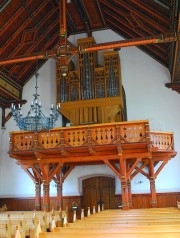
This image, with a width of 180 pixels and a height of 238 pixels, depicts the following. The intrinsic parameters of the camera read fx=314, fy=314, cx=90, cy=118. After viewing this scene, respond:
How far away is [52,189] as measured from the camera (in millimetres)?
15078

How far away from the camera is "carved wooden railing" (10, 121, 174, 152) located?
11.1 m

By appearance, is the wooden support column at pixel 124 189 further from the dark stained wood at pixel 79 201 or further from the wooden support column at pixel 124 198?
the dark stained wood at pixel 79 201

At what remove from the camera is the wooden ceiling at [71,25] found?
11969mm

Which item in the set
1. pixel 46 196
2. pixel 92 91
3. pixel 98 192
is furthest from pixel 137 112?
pixel 46 196

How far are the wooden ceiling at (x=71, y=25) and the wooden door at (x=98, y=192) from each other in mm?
5461

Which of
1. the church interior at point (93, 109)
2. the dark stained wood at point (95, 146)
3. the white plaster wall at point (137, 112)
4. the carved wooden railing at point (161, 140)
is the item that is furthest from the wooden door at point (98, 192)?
the carved wooden railing at point (161, 140)

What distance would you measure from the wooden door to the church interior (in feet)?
0.16

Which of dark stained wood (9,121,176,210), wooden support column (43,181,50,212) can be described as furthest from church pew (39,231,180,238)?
wooden support column (43,181,50,212)

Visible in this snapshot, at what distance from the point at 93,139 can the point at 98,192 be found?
471 cm

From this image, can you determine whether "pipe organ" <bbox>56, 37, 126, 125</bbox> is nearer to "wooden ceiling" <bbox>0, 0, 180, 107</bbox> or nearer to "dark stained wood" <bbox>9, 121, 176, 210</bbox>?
"wooden ceiling" <bbox>0, 0, 180, 107</bbox>

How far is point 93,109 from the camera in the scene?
1388 cm

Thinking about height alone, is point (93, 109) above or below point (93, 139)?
above

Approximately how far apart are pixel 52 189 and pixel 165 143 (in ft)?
20.0

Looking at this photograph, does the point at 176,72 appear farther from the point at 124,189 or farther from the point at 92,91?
the point at 124,189
